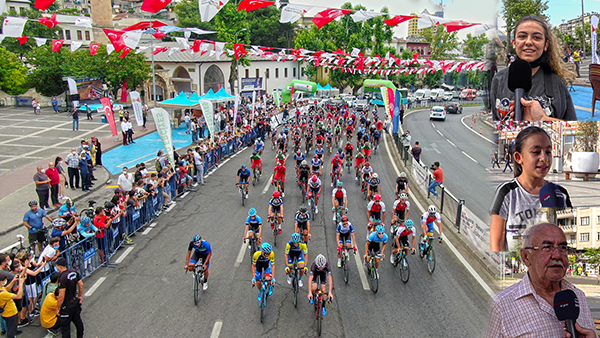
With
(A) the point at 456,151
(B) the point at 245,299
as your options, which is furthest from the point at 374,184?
(A) the point at 456,151

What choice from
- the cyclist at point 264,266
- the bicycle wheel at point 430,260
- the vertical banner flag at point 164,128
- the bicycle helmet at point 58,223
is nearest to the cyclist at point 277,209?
the cyclist at point 264,266

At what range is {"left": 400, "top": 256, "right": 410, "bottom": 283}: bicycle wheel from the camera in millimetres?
11578

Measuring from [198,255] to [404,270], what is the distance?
520 cm

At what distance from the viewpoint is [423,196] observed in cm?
1955

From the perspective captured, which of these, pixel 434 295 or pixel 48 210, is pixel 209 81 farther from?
pixel 434 295

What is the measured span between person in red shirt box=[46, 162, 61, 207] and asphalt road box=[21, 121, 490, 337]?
463cm

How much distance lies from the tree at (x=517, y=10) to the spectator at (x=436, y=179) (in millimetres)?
14839

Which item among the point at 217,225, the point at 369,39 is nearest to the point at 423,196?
the point at 217,225

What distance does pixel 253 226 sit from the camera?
41.7ft

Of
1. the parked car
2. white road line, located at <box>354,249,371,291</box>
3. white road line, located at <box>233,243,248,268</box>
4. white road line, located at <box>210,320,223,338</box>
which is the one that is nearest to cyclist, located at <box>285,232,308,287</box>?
white road line, located at <box>210,320,223,338</box>

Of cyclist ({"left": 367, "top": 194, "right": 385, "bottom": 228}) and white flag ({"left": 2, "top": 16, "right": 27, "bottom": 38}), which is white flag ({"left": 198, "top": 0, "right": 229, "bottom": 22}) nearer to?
cyclist ({"left": 367, "top": 194, "right": 385, "bottom": 228})

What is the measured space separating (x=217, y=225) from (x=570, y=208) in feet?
44.9

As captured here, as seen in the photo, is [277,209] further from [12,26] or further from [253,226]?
[12,26]

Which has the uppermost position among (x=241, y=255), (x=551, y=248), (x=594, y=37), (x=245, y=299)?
(x=594, y=37)
